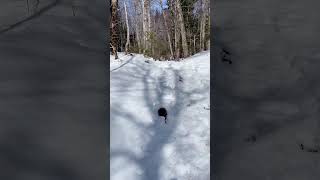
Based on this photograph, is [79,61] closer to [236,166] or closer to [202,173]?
[236,166]

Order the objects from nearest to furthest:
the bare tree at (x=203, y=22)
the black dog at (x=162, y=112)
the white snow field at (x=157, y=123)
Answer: the white snow field at (x=157, y=123) → the black dog at (x=162, y=112) → the bare tree at (x=203, y=22)

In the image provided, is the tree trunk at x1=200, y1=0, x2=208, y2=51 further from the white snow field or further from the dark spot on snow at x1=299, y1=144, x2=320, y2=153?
the dark spot on snow at x1=299, y1=144, x2=320, y2=153

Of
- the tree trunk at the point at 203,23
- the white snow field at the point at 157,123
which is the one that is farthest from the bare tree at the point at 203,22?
the white snow field at the point at 157,123

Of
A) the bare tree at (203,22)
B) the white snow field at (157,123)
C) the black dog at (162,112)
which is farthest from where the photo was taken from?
the bare tree at (203,22)

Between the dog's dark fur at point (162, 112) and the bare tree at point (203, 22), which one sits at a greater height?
the bare tree at point (203, 22)

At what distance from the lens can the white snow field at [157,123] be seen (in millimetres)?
4763

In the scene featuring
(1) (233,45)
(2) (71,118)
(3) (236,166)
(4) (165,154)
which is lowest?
(4) (165,154)

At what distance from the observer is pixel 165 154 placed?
5.24 meters

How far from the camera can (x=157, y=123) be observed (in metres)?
6.38

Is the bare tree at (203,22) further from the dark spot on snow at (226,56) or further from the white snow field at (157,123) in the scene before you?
the dark spot on snow at (226,56)

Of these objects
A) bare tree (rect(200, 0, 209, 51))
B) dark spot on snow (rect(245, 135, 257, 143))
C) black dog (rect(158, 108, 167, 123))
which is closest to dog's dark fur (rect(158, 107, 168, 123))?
black dog (rect(158, 108, 167, 123))

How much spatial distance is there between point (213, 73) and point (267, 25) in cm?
18

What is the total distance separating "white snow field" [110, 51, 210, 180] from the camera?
476cm

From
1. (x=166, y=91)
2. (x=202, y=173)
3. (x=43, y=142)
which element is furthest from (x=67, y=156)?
(x=166, y=91)
